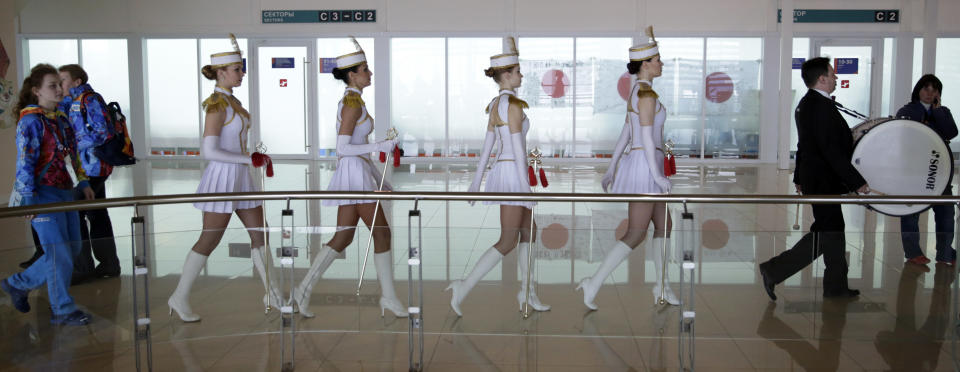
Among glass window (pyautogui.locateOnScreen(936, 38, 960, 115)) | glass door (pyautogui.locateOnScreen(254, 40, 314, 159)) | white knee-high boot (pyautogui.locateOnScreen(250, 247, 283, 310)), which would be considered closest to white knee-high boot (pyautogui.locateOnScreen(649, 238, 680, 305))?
white knee-high boot (pyautogui.locateOnScreen(250, 247, 283, 310))

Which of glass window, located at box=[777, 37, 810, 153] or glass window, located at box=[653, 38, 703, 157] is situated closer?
glass window, located at box=[777, 37, 810, 153]

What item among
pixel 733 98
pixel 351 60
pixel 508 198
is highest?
pixel 733 98

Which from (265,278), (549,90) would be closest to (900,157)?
(265,278)

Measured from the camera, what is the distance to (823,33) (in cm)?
1430

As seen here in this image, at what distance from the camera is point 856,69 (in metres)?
14.6

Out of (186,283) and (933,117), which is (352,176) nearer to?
(186,283)

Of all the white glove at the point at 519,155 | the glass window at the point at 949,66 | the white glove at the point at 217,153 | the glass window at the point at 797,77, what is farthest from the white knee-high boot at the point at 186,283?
the glass window at the point at 949,66

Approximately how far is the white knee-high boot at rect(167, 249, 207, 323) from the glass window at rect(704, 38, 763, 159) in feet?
40.2

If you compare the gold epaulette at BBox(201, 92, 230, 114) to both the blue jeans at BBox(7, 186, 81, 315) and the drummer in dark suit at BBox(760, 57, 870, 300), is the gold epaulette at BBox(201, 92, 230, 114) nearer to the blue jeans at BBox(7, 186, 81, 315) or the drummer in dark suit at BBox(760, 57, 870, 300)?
the blue jeans at BBox(7, 186, 81, 315)

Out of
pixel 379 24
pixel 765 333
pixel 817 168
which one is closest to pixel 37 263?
pixel 765 333

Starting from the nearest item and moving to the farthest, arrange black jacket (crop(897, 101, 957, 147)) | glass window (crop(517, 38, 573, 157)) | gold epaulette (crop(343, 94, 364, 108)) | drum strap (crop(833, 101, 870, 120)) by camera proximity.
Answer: gold epaulette (crop(343, 94, 364, 108))
drum strap (crop(833, 101, 870, 120))
black jacket (crop(897, 101, 957, 147))
glass window (crop(517, 38, 573, 157))

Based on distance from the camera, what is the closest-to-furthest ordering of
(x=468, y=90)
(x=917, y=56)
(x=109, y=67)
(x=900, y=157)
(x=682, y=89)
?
(x=900, y=157) < (x=917, y=56) < (x=682, y=89) < (x=468, y=90) < (x=109, y=67)

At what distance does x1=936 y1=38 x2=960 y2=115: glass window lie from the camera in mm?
14492

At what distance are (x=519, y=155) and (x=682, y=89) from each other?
1129 cm
